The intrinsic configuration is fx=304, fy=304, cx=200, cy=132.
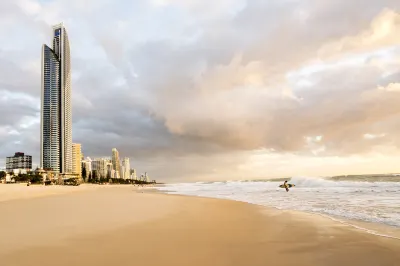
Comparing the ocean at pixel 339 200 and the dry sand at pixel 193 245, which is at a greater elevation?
the dry sand at pixel 193 245

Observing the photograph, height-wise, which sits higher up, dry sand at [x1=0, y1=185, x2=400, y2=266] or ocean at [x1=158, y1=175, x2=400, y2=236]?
dry sand at [x1=0, y1=185, x2=400, y2=266]

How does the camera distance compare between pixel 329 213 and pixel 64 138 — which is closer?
pixel 329 213

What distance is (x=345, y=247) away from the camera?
633 cm

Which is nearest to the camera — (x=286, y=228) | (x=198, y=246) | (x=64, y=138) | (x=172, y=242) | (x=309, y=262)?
(x=309, y=262)

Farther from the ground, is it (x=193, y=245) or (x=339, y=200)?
(x=193, y=245)

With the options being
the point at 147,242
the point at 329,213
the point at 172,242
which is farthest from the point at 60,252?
the point at 329,213

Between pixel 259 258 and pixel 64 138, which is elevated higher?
pixel 64 138

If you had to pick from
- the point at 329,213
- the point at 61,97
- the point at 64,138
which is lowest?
the point at 329,213

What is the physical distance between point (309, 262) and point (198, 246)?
2320 mm

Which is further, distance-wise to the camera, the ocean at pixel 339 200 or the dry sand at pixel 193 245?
the ocean at pixel 339 200

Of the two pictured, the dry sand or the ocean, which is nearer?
the dry sand

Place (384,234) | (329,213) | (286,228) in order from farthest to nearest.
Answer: (329,213)
(286,228)
(384,234)

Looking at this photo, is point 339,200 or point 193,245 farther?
point 339,200

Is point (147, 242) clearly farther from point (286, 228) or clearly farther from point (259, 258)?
point (286, 228)
